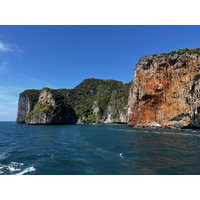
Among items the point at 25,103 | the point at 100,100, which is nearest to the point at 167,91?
the point at 100,100

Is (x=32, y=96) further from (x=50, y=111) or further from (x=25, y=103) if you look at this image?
(x=50, y=111)

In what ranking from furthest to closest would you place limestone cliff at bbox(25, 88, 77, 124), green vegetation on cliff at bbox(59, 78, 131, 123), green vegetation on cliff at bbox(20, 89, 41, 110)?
green vegetation on cliff at bbox(20, 89, 41, 110) → green vegetation on cliff at bbox(59, 78, 131, 123) → limestone cliff at bbox(25, 88, 77, 124)

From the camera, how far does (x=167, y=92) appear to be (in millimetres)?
62500

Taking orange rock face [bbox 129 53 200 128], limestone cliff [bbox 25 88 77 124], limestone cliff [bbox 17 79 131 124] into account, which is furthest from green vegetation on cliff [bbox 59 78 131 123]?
orange rock face [bbox 129 53 200 128]

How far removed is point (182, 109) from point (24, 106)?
638 feet

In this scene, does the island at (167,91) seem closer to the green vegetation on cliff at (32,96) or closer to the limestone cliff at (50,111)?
the limestone cliff at (50,111)

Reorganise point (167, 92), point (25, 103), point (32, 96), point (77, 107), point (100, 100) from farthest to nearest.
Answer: point (25, 103) → point (32, 96) → point (77, 107) → point (100, 100) → point (167, 92)

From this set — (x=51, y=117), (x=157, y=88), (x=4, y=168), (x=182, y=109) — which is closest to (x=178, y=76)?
(x=157, y=88)

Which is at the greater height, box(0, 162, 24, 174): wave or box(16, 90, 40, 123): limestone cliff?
box(16, 90, 40, 123): limestone cliff

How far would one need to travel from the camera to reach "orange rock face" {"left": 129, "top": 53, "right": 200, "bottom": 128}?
55188 mm

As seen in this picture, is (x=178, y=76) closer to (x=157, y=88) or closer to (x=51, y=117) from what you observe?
(x=157, y=88)

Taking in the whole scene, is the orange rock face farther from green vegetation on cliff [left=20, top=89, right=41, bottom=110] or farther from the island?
green vegetation on cliff [left=20, top=89, right=41, bottom=110]

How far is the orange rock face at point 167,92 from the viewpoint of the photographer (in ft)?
181

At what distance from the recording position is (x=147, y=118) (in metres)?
67.9
